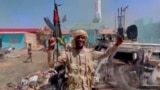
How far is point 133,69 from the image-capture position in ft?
28.6

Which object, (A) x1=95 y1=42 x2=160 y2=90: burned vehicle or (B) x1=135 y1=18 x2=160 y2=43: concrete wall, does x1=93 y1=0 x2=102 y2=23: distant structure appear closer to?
(B) x1=135 y1=18 x2=160 y2=43: concrete wall

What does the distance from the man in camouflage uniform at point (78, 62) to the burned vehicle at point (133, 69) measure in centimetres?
401

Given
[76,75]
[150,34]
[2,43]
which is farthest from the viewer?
[150,34]

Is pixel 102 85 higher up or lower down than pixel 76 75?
lower down

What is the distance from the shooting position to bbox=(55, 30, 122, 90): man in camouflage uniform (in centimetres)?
455

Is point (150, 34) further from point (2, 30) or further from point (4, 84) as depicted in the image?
point (4, 84)

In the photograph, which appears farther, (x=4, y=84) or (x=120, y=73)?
(x=4, y=84)

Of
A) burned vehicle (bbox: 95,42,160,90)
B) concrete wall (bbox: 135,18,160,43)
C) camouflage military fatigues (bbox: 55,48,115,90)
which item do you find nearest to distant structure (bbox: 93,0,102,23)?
concrete wall (bbox: 135,18,160,43)

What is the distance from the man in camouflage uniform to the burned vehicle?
4.01m

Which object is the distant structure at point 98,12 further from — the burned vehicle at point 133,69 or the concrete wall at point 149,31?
the burned vehicle at point 133,69

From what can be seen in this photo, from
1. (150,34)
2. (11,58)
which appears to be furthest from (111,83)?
(150,34)

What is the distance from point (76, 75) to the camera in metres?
4.55

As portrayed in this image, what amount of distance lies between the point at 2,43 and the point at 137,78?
31160mm

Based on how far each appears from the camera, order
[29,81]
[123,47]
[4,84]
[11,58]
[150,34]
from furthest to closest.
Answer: [150,34] < [11,58] < [4,84] < [29,81] < [123,47]
